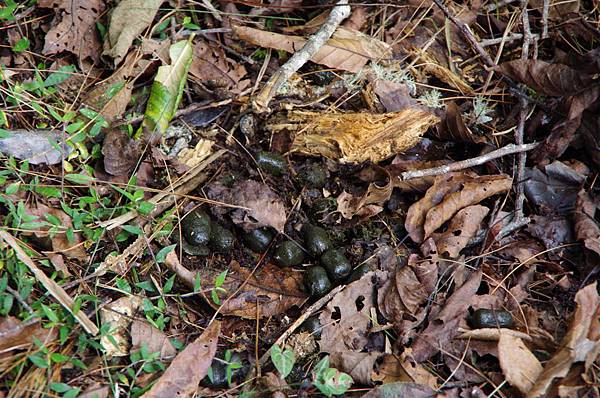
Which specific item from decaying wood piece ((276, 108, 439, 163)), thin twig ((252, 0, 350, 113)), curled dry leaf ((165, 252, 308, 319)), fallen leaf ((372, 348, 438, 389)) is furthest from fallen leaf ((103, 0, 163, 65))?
fallen leaf ((372, 348, 438, 389))

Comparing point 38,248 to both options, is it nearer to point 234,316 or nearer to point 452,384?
point 234,316

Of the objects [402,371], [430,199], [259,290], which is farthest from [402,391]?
[430,199]

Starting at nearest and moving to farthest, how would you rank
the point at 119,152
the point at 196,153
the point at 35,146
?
the point at 35,146, the point at 119,152, the point at 196,153

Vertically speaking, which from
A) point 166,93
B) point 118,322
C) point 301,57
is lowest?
point 118,322

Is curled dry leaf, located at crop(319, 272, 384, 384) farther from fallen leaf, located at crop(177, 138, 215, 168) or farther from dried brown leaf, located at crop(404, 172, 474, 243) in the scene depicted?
fallen leaf, located at crop(177, 138, 215, 168)

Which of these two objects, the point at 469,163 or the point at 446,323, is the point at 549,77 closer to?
the point at 469,163

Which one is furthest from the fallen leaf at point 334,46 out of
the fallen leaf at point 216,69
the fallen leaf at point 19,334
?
the fallen leaf at point 19,334

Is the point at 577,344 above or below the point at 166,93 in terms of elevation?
below
